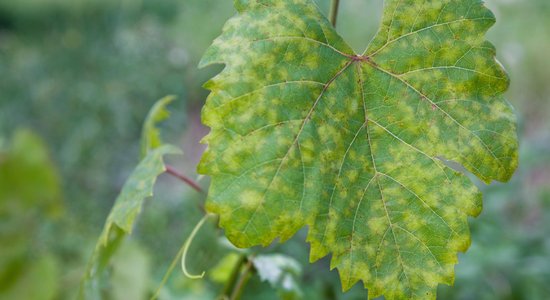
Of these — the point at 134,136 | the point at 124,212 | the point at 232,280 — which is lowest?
the point at 134,136

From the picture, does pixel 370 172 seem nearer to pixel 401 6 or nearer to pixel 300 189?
pixel 300 189

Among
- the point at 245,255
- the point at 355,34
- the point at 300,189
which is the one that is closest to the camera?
the point at 300,189

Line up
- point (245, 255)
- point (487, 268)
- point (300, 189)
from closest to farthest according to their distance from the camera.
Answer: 1. point (300, 189)
2. point (245, 255)
3. point (487, 268)

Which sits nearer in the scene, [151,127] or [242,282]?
[242,282]

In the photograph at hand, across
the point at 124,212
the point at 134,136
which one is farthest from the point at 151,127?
the point at 134,136

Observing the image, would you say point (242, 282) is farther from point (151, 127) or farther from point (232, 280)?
point (151, 127)

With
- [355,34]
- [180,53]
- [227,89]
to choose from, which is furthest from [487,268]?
[180,53]

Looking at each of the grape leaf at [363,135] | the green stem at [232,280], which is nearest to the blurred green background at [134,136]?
the green stem at [232,280]
